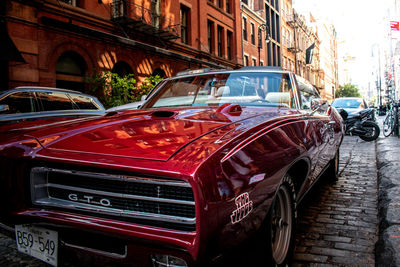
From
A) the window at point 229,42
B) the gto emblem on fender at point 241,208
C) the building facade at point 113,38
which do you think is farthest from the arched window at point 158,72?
the gto emblem on fender at point 241,208

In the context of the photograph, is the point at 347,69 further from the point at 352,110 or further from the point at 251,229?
the point at 251,229

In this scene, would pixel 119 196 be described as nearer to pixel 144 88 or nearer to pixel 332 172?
pixel 332 172

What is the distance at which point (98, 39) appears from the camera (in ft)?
43.7

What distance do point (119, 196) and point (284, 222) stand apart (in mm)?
1319

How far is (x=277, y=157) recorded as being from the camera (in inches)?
77.2

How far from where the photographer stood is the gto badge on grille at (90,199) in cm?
160

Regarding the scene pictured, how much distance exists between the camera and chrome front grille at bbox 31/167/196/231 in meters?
1.43

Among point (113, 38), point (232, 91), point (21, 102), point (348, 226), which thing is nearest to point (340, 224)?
point (348, 226)

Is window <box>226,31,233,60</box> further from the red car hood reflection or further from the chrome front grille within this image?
the chrome front grille

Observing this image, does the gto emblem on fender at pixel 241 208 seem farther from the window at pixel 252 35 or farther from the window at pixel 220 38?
the window at pixel 252 35

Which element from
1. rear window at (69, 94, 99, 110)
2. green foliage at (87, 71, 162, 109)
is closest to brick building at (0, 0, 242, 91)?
green foliage at (87, 71, 162, 109)

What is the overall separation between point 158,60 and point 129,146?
1573 cm

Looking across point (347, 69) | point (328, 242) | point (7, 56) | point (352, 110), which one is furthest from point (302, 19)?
point (347, 69)

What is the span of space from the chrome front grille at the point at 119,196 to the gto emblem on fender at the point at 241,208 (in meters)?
0.22
